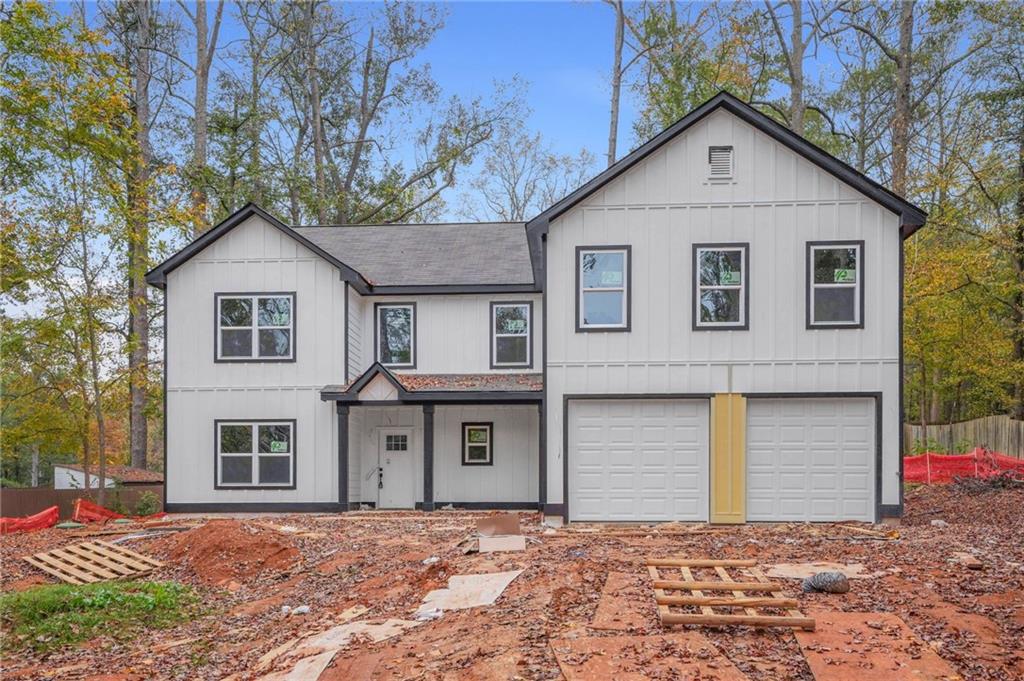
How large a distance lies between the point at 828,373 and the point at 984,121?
1553 cm

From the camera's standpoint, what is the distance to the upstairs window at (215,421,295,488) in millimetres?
18250

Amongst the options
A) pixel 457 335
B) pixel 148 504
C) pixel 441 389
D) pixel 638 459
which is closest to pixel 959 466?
pixel 638 459

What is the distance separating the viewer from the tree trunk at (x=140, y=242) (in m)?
21.8

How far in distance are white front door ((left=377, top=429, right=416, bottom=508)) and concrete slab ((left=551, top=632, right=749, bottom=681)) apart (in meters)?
12.9

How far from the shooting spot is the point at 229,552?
12.9 meters

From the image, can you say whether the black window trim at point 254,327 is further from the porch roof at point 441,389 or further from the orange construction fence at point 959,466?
the orange construction fence at point 959,466

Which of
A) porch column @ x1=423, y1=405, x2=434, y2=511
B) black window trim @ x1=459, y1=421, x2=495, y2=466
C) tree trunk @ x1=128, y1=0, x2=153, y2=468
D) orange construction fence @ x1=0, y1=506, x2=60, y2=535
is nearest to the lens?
orange construction fence @ x1=0, y1=506, x2=60, y2=535

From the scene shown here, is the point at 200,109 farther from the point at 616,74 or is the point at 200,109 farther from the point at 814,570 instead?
the point at 814,570

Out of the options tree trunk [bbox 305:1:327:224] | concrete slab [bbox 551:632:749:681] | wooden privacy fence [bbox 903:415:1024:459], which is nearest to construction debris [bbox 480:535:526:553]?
concrete slab [bbox 551:632:749:681]

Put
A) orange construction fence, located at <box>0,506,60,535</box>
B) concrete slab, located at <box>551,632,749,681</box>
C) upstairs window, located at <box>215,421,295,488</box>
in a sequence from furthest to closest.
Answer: upstairs window, located at <box>215,421,295,488</box> → orange construction fence, located at <box>0,506,60,535</box> → concrete slab, located at <box>551,632,749,681</box>

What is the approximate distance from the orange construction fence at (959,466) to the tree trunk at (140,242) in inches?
749

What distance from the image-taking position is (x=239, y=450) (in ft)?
60.3

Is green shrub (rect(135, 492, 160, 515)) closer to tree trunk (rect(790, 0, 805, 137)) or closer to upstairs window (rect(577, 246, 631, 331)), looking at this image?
upstairs window (rect(577, 246, 631, 331))

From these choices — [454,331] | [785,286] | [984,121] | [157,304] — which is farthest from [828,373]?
[157,304]
